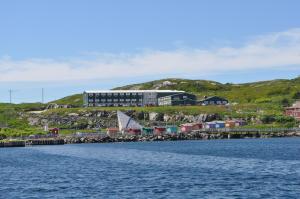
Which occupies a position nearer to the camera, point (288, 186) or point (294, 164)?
point (288, 186)

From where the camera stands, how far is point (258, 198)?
6159 cm

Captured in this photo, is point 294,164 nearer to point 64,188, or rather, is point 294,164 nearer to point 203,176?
point 203,176

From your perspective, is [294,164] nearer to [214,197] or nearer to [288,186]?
[288,186]

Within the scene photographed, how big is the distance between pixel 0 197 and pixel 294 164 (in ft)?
157

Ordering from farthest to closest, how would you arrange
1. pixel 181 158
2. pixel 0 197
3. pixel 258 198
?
pixel 181 158 < pixel 0 197 < pixel 258 198

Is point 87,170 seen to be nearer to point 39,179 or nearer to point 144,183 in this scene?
point 39,179

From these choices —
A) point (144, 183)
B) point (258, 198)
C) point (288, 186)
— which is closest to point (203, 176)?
point (144, 183)

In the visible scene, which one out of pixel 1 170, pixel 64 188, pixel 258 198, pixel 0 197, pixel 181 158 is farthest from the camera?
pixel 181 158

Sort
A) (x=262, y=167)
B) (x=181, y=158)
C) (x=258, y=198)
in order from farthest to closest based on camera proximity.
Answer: (x=181, y=158) → (x=262, y=167) → (x=258, y=198)

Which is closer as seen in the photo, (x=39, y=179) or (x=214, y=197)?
(x=214, y=197)

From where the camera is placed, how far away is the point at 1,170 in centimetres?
10262

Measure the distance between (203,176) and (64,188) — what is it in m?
18.7

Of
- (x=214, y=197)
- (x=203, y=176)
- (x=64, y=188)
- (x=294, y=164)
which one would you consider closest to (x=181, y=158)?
(x=294, y=164)

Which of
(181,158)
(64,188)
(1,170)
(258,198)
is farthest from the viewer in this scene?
(181,158)
